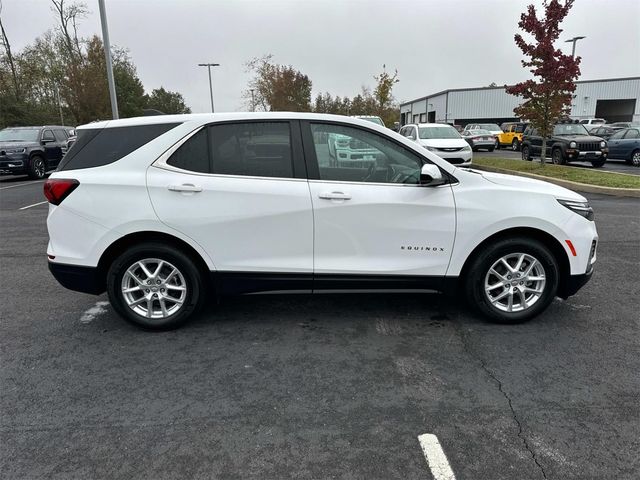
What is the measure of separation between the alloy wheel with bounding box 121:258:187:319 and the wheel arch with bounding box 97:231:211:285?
157mm

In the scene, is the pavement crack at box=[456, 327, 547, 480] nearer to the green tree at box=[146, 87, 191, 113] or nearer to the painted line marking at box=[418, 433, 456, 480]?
the painted line marking at box=[418, 433, 456, 480]

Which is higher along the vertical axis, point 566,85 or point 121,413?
point 566,85

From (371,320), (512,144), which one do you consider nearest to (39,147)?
Result: (371,320)

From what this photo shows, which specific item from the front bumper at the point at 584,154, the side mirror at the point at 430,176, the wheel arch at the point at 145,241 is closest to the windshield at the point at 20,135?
the wheel arch at the point at 145,241

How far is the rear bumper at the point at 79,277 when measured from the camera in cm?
377

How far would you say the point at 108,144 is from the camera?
12.5 ft

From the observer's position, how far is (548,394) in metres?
2.95

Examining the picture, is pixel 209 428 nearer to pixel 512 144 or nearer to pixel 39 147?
pixel 39 147

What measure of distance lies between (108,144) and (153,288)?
4.10ft

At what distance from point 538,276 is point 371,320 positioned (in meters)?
1.47

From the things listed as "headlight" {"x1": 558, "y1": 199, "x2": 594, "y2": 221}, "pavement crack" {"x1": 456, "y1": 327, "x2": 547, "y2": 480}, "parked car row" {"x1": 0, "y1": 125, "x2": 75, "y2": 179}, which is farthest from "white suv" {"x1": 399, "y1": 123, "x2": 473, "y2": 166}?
"parked car row" {"x1": 0, "y1": 125, "x2": 75, "y2": 179}

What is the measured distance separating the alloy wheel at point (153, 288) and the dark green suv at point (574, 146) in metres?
16.2

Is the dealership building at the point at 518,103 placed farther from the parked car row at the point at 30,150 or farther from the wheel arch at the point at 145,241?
the wheel arch at the point at 145,241

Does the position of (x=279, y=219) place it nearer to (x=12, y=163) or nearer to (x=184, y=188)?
(x=184, y=188)
